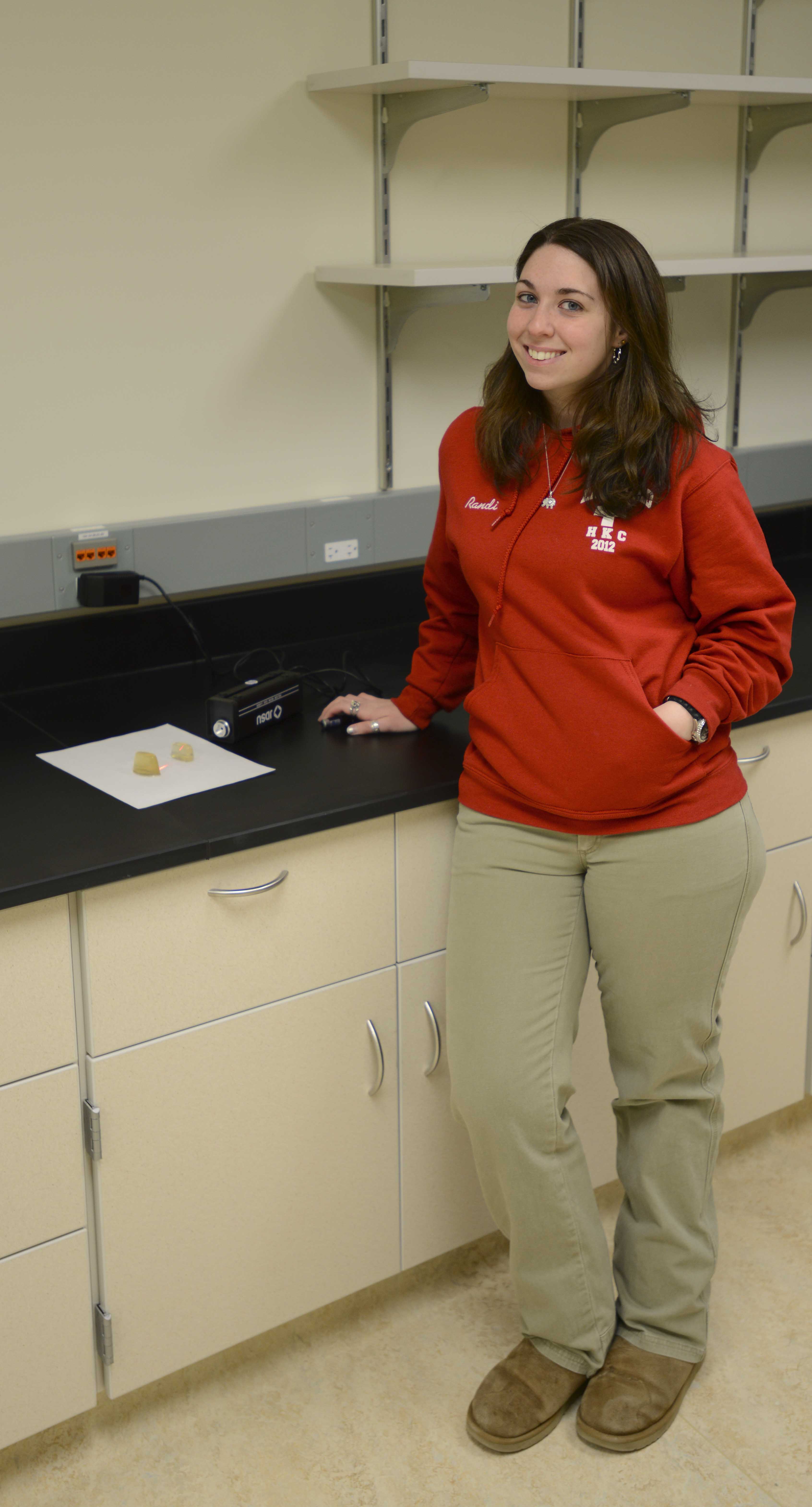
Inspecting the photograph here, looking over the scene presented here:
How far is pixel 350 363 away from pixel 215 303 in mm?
281

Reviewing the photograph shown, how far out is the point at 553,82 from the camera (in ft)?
6.86

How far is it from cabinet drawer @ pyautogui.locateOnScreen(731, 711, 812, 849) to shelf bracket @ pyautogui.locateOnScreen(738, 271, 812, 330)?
103 centimetres

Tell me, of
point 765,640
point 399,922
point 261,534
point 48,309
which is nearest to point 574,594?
point 765,640

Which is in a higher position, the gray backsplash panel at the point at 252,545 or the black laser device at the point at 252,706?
the gray backsplash panel at the point at 252,545

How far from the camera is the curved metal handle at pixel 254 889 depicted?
1665 mm

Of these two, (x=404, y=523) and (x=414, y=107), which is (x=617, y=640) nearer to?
(x=404, y=523)

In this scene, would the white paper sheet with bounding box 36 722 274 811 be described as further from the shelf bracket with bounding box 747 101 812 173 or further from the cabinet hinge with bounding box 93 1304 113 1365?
the shelf bracket with bounding box 747 101 812 173

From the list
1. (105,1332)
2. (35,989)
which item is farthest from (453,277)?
(105,1332)

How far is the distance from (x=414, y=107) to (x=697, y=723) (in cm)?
120

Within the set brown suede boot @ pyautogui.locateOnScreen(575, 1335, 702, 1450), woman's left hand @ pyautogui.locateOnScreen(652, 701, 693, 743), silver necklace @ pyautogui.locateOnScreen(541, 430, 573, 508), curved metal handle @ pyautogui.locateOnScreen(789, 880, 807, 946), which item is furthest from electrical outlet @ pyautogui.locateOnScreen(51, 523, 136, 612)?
brown suede boot @ pyautogui.locateOnScreen(575, 1335, 702, 1450)

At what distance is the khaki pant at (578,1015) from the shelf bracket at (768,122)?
1.58 meters

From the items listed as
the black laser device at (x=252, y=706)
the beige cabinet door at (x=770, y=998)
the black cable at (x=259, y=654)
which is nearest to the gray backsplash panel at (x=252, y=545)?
the black cable at (x=259, y=654)

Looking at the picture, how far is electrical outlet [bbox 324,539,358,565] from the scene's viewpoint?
232 centimetres

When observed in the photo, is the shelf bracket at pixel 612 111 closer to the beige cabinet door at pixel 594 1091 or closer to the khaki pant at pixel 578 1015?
the khaki pant at pixel 578 1015
